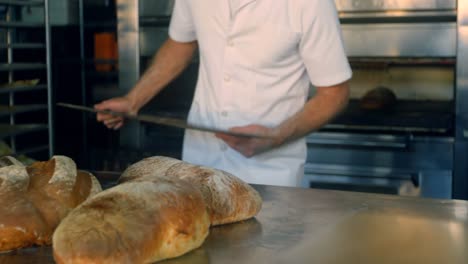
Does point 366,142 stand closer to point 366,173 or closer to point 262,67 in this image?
→ point 366,173

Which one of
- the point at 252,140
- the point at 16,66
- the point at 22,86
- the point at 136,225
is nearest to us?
the point at 136,225

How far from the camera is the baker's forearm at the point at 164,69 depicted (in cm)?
217

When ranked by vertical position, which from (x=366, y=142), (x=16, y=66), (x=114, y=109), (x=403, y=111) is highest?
(x=16, y=66)

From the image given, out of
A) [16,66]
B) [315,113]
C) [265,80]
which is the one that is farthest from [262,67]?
[16,66]

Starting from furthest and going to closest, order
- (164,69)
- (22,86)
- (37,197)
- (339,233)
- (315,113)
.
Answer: (22,86) → (164,69) → (315,113) → (339,233) → (37,197)

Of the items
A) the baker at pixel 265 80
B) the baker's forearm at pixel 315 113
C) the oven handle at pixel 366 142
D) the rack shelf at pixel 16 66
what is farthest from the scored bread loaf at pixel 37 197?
the oven handle at pixel 366 142

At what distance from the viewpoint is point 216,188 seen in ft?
3.99

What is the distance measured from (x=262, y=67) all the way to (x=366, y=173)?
1.09m

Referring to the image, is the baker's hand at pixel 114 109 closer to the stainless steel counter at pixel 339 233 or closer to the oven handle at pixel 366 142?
the stainless steel counter at pixel 339 233

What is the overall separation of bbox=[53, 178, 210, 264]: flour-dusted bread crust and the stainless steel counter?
0.04 metres

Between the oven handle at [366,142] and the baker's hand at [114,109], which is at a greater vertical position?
the baker's hand at [114,109]

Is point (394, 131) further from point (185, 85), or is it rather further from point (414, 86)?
point (185, 85)

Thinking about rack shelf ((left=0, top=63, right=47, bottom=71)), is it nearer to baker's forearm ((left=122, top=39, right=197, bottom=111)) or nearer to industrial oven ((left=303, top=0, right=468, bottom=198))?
baker's forearm ((left=122, top=39, right=197, bottom=111))

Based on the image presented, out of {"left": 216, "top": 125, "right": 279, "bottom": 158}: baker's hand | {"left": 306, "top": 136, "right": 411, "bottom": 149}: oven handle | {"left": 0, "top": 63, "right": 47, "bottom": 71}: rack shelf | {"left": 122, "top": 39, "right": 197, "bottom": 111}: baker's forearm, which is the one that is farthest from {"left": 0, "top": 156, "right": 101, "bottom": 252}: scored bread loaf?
{"left": 306, "top": 136, "right": 411, "bottom": 149}: oven handle
